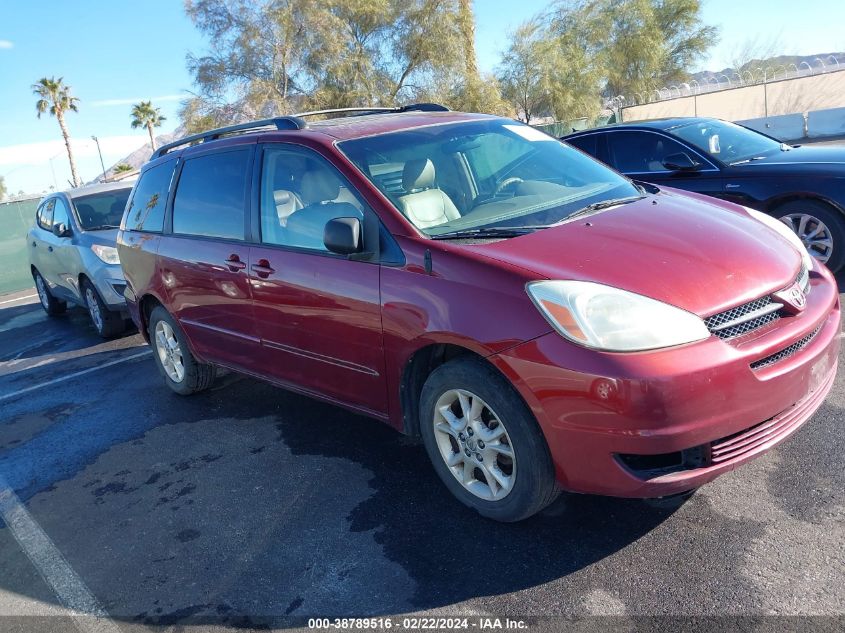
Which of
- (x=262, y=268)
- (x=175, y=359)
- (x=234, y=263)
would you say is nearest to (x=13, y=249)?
(x=175, y=359)

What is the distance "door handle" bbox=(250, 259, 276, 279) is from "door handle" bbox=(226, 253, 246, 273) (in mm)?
130

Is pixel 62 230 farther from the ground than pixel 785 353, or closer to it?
farther from the ground

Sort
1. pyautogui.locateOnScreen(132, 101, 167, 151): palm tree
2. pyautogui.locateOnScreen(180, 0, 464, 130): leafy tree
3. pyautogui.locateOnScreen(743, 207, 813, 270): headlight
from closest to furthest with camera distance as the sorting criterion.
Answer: pyautogui.locateOnScreen(743, 207, 813, 270): headlight → pyautogui.locateOnScreen(180, 0, 464, 130): leafy tree → pyautogui.locateOnScreen(132, 101, 167, 151): palm tree

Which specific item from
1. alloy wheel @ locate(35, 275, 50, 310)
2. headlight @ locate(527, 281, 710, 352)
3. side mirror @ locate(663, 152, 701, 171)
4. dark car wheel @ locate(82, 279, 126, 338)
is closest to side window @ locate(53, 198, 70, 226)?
dark car wheel @ locate(82, 279, 126, 338)

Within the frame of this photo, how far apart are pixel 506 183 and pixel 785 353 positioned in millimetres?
1692

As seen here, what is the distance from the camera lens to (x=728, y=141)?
22.7ft

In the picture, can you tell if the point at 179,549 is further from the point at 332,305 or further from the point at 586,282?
the point at 586,282

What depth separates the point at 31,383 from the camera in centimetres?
672

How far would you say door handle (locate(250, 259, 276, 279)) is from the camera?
389 cm

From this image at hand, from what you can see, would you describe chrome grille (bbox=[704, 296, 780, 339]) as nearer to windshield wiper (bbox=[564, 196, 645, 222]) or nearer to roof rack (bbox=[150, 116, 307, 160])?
windshield wiper (bbox=[564, 196, 645, 222])

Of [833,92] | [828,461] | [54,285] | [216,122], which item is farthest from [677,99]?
[828,461]

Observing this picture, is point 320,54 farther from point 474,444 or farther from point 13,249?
point 474,444

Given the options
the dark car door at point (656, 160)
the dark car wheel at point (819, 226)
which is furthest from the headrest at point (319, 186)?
the dark car wheel at point (819, 226)

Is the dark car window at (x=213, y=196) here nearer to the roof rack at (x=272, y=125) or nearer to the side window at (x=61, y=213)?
the roof rack at (x=272, y=125)
